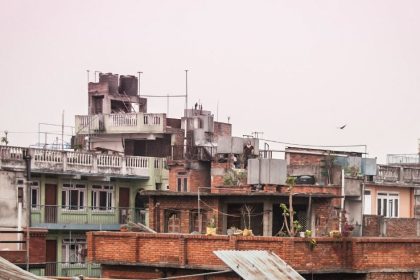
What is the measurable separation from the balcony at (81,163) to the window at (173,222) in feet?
28.7

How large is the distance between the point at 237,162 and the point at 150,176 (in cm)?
508

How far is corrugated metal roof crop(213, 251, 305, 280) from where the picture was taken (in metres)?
25.1

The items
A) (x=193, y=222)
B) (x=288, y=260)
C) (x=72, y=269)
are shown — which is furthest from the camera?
(x=72, y=269)

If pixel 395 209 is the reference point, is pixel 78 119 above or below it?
above

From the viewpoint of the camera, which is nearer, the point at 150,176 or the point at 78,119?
the point at 150,176

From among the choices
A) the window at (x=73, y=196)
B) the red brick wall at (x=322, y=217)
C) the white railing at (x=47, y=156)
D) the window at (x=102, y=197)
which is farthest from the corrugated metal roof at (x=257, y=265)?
the window at (x=102, y=197)

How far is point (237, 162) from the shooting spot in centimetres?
4497

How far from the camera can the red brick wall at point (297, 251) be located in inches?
1059

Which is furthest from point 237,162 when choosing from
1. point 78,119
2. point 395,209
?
point 78,119

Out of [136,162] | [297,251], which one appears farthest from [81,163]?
[297,251]

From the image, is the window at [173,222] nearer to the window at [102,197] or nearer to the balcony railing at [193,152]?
the window at [102,197]

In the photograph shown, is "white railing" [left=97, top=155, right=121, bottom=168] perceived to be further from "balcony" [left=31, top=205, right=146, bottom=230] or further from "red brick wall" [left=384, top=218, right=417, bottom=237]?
"red brick wall" [left=384, top=218, right=417, bottom=237]

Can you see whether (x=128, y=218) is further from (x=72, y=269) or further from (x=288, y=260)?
(x=288, y=260)

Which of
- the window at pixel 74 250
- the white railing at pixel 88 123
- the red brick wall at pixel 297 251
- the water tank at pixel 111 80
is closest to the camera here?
the red brick wall at pixel 297 251
